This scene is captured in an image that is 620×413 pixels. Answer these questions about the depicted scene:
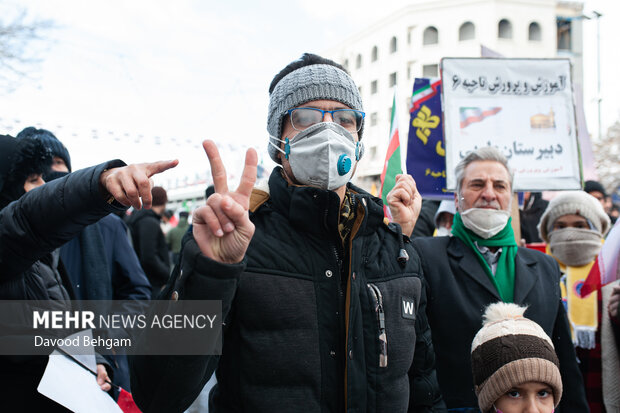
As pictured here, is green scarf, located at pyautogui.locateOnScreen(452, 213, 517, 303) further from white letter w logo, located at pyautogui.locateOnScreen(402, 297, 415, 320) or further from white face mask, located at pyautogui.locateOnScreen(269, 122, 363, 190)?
white face mask, located at pyautogui.locateOnScreen(269, 122, 363, 190)

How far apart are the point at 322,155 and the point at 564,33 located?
45.2 meters

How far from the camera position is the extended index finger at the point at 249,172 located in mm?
1107

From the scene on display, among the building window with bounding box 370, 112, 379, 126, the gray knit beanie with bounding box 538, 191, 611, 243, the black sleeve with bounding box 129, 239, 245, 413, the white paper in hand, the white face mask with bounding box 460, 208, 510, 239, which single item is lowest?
the white paper in hand

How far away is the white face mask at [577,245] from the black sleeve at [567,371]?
3.55 ft

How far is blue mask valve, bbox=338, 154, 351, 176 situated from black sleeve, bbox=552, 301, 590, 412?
1435 mm

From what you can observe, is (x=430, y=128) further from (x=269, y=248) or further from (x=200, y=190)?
(x=200, y=190)

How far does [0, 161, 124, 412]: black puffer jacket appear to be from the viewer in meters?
1.39

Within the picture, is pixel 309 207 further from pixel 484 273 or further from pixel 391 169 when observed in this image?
pixel 391 169

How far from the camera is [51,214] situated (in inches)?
56.0

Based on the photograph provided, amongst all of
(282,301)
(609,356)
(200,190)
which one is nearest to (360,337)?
(282,301)

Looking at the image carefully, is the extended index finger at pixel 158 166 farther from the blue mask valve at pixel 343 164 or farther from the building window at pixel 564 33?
the building window at pixel 564 33

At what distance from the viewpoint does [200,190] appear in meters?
24.3

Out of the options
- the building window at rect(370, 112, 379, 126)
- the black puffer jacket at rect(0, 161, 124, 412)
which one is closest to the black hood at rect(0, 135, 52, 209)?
the black puffer jacket at rect(0, 161, 124, 412)

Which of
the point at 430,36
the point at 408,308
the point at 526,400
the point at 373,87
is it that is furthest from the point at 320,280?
the point at 373,87
